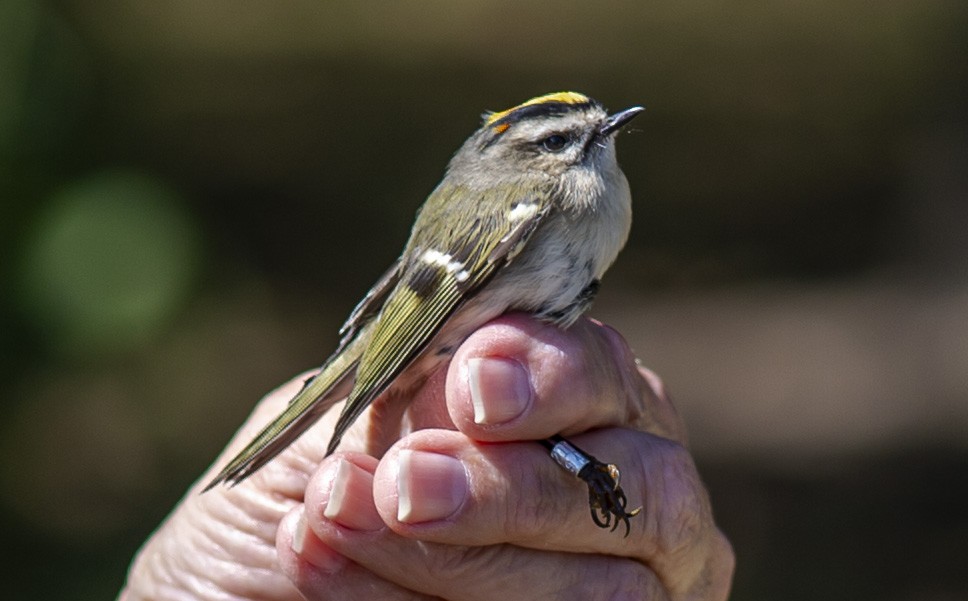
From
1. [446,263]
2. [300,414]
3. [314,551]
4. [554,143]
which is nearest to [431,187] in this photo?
[554,143]

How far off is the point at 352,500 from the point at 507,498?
0.84 feet

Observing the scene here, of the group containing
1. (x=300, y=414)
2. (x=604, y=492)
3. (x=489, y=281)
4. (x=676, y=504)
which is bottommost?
(x=676, y=504)

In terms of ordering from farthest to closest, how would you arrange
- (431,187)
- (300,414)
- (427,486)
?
(431,187) → (300,414) → (427,486)

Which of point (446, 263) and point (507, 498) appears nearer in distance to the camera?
point (507, 498)

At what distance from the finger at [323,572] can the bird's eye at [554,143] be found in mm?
875

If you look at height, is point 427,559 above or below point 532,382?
below

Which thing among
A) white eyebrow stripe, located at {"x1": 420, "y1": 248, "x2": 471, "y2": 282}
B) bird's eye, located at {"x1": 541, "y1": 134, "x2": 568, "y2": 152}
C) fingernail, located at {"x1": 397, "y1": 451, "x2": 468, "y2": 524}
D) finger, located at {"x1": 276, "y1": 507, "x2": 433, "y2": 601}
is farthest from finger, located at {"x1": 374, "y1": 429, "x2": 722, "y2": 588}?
bird's eye, located at {"x1": 541, "y1": 134, "x2": 568, "y2": 152}

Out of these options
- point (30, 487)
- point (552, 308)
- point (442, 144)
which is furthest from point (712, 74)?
point (552, 308)

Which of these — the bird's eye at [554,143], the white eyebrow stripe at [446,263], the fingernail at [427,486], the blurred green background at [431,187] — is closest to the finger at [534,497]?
the fingernail at [427,486]

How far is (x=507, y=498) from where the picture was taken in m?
1.62

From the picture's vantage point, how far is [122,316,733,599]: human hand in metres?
1.61

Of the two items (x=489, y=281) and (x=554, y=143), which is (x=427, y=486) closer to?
(x=489, y=281)

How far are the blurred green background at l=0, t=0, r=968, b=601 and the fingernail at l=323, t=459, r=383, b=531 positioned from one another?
6.45 feet

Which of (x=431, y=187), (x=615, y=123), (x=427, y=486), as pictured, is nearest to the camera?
(x=427, y=486)
